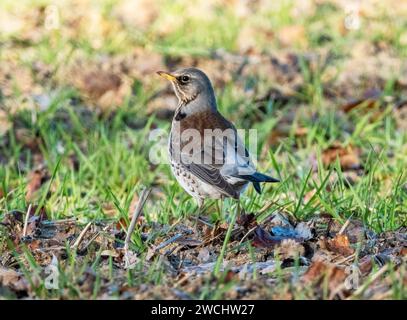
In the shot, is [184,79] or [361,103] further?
[361,103]

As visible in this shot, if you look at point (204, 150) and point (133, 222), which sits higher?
point (204, 150)

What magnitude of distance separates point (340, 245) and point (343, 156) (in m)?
2.62

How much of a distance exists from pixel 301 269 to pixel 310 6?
7.27 meters

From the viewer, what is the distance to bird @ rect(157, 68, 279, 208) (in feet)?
18.3

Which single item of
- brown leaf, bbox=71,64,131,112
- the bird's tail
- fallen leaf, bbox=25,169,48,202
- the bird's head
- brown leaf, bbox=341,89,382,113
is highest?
the bird's head

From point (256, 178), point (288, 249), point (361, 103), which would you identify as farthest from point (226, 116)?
point (288, 249)

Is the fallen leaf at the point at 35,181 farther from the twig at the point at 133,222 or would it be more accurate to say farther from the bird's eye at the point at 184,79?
the twig at the point at 133,222

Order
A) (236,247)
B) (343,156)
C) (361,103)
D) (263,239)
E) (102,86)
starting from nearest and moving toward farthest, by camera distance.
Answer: (236,247) → (263,239) → (343,156) → (361,103) → (102,86)

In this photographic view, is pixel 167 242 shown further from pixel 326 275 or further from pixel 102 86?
pixel 102 86

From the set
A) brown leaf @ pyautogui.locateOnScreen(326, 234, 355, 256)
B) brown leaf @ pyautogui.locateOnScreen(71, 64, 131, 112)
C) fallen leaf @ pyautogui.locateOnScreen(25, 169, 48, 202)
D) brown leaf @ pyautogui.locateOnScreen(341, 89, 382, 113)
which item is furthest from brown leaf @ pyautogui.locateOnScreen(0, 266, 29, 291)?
brown leaf @ pyautogui.locateOnScreen(341, 89, 382, 113)

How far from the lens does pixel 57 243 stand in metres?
5.07

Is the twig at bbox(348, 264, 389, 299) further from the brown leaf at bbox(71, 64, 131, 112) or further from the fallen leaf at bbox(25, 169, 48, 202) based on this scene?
the brown leaf at bbox(71, 64, 131, 112)

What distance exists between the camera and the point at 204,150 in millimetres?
5891
